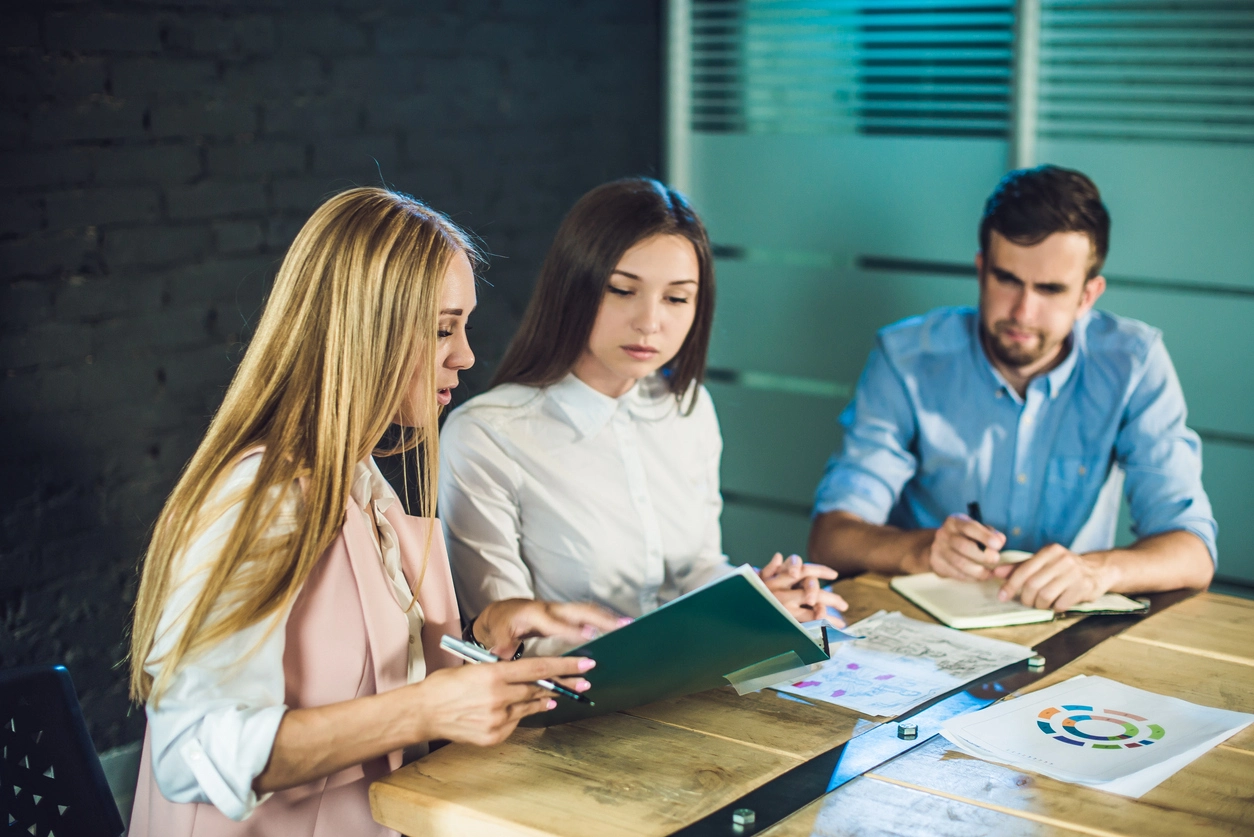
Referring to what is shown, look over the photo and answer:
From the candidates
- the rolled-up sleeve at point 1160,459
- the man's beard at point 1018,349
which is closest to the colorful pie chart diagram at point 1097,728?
the rolled-up sleeve at point 1160,459

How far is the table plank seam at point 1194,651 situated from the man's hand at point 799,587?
0.43 meters

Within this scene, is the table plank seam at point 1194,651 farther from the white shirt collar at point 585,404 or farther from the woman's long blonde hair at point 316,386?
the woman's long blonde hair at point 316,386

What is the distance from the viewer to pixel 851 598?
201cm

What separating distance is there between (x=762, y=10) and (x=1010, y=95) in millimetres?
773

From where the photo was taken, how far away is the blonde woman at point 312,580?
4.13 feet

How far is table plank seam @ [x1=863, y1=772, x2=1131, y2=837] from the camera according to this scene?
1236 millimetres

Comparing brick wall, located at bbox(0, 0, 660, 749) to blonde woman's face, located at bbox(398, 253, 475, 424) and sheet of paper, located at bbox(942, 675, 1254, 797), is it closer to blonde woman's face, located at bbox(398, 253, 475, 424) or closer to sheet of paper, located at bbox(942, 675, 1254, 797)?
blonde woman's face, located at bbox(398, 253, 475, 424)

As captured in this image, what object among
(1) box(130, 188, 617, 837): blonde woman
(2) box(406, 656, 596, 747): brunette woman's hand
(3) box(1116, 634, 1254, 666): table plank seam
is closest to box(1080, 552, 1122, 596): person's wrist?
(3) box(1116, 634, 1254, 666): table plank seam

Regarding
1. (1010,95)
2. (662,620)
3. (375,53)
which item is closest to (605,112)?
(375,53)

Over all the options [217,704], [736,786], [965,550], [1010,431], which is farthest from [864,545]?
[217,704]

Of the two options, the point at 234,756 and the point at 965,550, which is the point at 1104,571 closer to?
the point at 965,550

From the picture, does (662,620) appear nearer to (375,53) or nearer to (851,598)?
(851,598)

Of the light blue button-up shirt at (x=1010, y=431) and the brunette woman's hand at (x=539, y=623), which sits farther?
the light blue button-up shirt at (x=1010, y=431)

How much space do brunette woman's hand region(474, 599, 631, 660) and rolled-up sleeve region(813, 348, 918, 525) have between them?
0.98 meters
